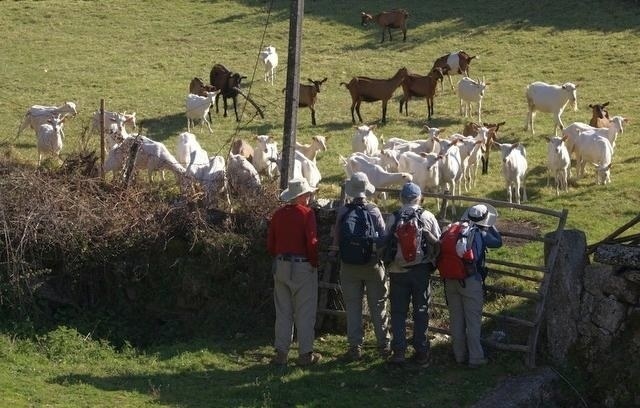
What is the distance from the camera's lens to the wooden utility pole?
12.6 metres

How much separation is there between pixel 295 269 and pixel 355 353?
1213 mm

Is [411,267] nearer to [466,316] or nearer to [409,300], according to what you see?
[409,300]

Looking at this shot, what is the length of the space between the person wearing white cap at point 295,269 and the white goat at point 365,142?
31.5 feet

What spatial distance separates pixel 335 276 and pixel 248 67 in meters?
19.2

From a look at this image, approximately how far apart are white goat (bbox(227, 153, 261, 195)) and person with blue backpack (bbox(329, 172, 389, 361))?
2517 mm

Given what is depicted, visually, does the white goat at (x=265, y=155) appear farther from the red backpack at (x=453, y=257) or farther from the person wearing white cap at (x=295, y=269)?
the red backpack at (x=453, y=257)

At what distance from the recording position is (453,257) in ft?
34.6

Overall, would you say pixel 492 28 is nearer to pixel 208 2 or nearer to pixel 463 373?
pixel 208 2

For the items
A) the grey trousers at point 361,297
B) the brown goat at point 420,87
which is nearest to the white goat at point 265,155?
the grey trousers at point 361,297

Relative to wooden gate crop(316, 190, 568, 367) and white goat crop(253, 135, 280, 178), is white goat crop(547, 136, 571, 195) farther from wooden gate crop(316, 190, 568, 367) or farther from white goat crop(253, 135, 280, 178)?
wooden gate crop(316, 190, 568, 367)

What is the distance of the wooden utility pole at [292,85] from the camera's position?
1260 centimetres

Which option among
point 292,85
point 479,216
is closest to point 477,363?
point 479,216

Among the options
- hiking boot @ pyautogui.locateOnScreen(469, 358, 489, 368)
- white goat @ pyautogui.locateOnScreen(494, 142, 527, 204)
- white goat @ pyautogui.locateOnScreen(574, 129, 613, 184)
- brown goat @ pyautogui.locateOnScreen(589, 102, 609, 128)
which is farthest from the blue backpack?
brown goat @ pyautogui.locateOnScreen(589, 102, 609, 128)

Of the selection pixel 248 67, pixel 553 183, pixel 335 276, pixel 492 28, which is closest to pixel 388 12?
pixel 492 28
